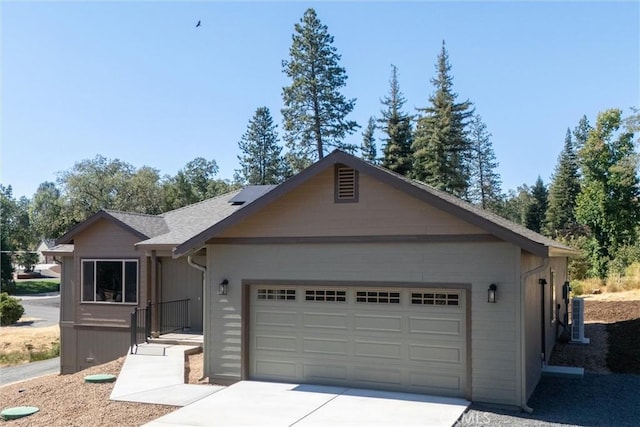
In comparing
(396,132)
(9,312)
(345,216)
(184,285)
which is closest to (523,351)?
(345,216)

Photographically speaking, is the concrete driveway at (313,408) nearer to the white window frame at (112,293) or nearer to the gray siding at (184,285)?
the gray siding at (184,285)

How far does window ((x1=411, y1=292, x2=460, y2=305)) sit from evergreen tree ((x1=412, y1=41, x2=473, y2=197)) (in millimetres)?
33966

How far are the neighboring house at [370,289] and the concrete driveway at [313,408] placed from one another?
50 centimetres

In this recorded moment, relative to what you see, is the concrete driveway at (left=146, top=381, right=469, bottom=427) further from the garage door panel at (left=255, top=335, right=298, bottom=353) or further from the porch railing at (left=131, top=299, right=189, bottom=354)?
the porch railing at (left=131, top=299, right=189, bottom=354)

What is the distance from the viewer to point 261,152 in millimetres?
49469

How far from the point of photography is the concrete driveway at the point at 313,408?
26.3 feet

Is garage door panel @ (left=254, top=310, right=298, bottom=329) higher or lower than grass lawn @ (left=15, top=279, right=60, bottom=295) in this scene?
higher

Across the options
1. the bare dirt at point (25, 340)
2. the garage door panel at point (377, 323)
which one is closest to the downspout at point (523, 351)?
the garage door panel at point (377, 323)

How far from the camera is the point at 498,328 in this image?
9016 mm

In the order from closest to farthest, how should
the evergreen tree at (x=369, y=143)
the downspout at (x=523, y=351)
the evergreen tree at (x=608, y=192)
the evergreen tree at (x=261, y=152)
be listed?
the downspout at (x=523, y=351), the evergreen tree at (x=608, y=192), the evergreen tree at (x=261, y=152), the evergreen tree at (x=369, y=143)

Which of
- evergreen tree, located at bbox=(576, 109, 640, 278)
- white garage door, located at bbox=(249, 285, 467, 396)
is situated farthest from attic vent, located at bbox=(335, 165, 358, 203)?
evergreen tree, located at bbox=(576, 109, 640, 278)

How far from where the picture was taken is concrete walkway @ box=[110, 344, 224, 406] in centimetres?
962

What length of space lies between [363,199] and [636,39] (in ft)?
50.7

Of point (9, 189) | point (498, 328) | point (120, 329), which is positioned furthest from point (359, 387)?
point (9, 189)
